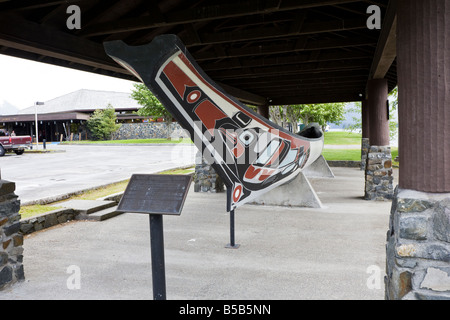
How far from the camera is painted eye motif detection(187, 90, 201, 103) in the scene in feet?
15.5

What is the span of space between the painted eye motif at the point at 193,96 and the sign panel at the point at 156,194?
1.54 m

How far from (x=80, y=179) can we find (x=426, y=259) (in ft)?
37.8

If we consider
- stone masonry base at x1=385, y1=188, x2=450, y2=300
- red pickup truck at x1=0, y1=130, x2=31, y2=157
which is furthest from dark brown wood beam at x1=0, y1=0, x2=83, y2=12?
red pickup truck at x1=0, y1=130, x2=31, y2=157

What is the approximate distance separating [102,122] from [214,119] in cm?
3631

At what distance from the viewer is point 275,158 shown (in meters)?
6.55

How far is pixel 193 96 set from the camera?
473 cm

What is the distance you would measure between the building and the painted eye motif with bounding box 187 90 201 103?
35.9 m

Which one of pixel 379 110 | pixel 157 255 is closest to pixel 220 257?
pixel 157 255

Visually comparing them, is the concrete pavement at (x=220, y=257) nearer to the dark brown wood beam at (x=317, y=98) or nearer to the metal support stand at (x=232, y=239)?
the metal support stand at (x=232, y=239)

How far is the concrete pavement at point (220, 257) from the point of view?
3.93 meters

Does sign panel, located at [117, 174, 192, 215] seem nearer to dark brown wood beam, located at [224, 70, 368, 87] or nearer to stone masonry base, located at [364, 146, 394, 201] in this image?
stone masonry base, located at [364, 146, 394, 201]

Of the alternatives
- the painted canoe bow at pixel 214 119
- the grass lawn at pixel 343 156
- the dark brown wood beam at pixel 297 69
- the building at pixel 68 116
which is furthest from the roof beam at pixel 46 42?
the building at pixel 68 116
